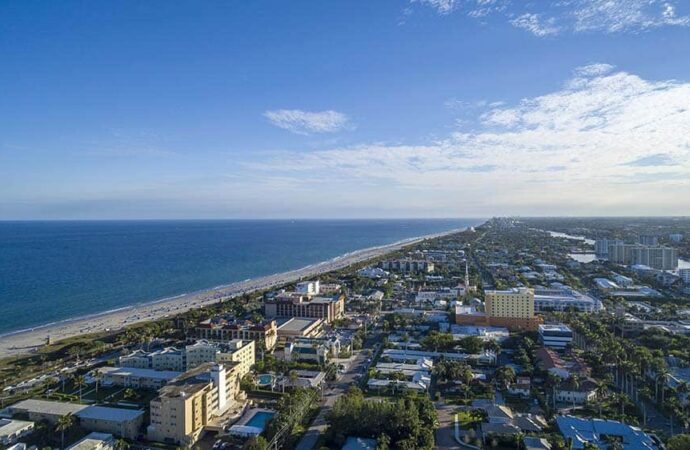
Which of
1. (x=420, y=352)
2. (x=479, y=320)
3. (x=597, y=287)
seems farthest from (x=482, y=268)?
(x=420, y=352)

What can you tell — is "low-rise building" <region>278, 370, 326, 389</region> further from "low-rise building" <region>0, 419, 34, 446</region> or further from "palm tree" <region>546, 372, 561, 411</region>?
"palm tree" <region>546, 372, 561, 411</region>

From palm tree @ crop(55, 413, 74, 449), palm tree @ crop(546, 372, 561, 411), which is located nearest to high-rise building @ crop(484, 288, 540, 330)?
palm tree @ crop(546, 372, 561, 411)

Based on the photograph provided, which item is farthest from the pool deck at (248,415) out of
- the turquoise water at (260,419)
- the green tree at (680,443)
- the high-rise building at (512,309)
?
the high-rise building at (512,309)

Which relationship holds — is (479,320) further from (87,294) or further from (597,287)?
(87,294)

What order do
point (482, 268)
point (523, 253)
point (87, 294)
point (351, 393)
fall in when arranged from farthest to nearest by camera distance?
point (523, 253), point (482, 268), point (87, 294), point (351, 393)

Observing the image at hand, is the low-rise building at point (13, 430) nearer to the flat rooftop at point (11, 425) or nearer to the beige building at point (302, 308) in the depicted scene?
the flat rooftop at point (11, 425)

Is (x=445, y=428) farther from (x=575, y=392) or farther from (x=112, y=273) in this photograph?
(x=112, y=273)
